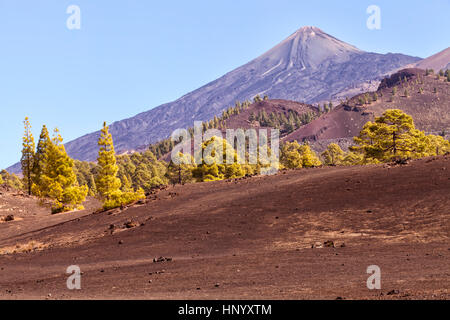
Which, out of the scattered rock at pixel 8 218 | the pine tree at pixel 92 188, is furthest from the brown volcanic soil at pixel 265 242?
the pine tree at pixel 92 188

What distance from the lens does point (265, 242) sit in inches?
1024

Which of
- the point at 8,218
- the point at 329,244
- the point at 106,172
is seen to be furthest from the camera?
the point at 106,172

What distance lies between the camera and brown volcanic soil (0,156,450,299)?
49.4 ft

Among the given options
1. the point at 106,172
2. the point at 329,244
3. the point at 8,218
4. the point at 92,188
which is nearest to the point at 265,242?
the point at 329,244

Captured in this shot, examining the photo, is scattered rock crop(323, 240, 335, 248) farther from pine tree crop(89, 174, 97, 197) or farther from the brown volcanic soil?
pine tree crop(89, 174, 97, 197)

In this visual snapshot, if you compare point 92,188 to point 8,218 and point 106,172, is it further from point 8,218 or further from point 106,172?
point 106,172

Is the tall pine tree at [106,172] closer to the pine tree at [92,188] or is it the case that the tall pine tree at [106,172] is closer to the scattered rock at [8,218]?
the scattered rock at [8,218]

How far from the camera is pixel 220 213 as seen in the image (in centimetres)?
3391

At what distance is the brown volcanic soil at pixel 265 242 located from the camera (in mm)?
15053
